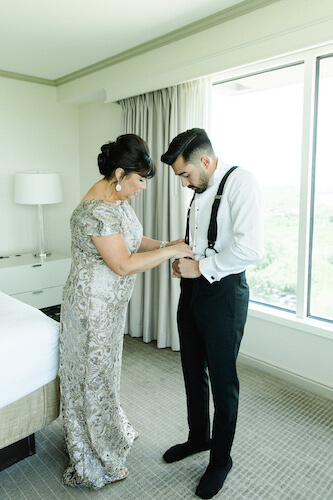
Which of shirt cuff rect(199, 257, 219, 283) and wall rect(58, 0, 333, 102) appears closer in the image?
shirt cuff rect(199, 257, 219, 283)

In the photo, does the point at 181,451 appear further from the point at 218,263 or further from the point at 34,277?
the point at 34,277

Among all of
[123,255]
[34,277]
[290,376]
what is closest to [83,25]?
[123,255]

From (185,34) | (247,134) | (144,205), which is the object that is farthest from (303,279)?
(185,34)

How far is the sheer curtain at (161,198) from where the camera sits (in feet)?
10.6

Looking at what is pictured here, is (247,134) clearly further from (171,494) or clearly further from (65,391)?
(171,494)

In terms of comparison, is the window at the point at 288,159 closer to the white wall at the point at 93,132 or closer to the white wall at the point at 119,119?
the white wall at the point at 119,119

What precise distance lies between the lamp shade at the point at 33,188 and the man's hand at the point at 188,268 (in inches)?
104

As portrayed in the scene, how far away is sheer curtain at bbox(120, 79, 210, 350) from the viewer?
3219mm

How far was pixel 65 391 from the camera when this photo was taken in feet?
6.42

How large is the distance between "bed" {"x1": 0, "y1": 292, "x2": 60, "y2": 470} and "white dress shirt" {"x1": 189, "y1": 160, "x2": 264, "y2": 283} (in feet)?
2.86

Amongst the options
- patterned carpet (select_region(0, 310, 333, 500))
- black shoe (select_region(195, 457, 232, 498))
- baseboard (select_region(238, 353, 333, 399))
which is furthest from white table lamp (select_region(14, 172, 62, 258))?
black shoe (select_region(195, 457, 232, 498))

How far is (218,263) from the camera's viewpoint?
5.74 ft

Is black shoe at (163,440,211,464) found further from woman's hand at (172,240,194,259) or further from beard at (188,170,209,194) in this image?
beard at (188,170,209,194)

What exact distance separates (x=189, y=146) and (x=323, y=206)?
1.35 m
